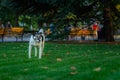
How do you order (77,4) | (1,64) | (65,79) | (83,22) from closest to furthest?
1. (65,79)
2. (1,64)
3. (77,4)
4. (83,22)

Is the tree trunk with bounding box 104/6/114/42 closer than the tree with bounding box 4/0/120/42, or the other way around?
the tree with bounding box 4/0/120/42

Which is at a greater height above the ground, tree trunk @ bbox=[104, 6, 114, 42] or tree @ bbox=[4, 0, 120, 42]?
tree @ bbox=[4, 0, 120, 42]

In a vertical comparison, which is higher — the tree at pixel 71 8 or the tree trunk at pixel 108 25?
the tree at pixel 71 8

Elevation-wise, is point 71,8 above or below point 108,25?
above

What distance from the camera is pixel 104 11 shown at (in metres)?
30.0

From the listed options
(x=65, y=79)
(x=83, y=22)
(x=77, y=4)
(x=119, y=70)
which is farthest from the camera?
(x=83, y=22)

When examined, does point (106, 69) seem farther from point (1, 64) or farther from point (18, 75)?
point (1, 64)

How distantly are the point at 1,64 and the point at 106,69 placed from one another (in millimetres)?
3428

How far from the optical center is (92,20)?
30.2 metres

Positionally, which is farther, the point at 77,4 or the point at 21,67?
the point at 77,4

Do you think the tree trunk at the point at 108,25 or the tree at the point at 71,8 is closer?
the tree at the point at 71,8

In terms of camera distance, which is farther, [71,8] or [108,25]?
[108,25]

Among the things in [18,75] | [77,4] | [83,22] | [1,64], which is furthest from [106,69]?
[83,22]

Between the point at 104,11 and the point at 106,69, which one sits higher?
the point at 104,11
